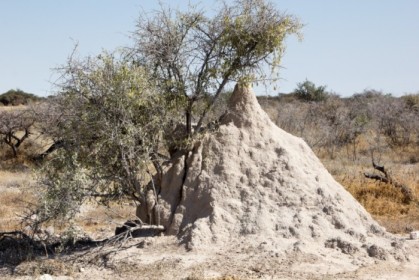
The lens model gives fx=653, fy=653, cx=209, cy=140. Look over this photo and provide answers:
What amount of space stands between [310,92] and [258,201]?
93.8 ft

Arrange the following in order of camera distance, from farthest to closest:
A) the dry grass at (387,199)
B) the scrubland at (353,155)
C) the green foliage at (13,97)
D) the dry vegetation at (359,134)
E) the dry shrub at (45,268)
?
the green foliage at (13,97) < the dry vegetation at (359,134) < the scrubland at (353,155) < the dry grass at (387,199) < the dry shrub at (45,268)

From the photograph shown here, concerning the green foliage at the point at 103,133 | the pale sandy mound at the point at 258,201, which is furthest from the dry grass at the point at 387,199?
the green foliage at the point at 103,133

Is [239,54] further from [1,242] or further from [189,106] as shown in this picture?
[1,242]

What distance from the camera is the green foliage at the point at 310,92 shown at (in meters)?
35.4

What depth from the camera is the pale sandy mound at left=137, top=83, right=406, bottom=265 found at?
7.99m

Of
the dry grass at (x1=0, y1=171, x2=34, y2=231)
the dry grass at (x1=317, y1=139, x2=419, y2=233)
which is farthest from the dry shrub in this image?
the dry grass at (x1=317, y1=139, x2=419, y2=233)

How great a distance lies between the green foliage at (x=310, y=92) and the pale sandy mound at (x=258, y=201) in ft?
87.3

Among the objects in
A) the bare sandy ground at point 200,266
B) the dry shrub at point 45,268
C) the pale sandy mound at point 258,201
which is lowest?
the dry shrub at point 45,268

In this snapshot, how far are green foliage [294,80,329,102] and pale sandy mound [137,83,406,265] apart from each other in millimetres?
26599

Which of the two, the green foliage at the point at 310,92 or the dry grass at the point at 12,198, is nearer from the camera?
the dry grass at the point at 12,198

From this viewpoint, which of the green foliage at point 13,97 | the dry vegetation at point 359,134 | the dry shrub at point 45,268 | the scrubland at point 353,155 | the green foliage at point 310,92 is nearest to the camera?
the dry shrub at point 45,268

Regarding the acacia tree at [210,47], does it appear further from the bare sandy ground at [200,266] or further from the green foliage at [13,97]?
the green foliage at [13,97]

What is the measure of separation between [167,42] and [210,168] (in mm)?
1781

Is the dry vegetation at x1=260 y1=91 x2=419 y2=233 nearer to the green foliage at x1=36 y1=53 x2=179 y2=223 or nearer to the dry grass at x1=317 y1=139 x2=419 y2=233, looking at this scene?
the dry grass at x1=317 y1=139 x2=419 y2=233
